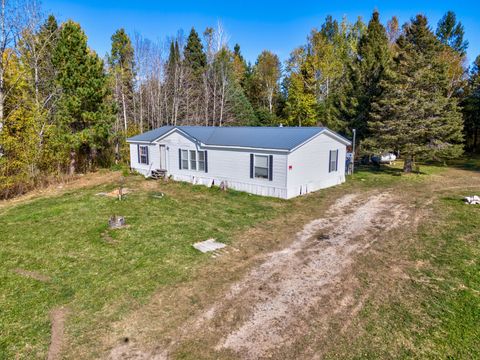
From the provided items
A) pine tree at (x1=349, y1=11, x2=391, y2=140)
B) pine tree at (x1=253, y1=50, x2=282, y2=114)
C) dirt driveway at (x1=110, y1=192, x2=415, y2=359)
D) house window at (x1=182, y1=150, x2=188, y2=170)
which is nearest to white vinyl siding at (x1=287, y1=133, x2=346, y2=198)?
dirt driveway at (x1=110, y1=192, x2=415, y2=359)

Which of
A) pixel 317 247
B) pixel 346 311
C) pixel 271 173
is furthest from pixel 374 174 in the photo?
pixel 346 311

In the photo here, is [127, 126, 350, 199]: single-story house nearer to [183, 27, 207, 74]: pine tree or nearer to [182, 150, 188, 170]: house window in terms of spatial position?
[182, 150, 188, 170]: house window

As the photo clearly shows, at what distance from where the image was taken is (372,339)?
477 cm

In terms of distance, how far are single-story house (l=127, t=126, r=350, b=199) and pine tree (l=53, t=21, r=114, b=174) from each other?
343 centimetres

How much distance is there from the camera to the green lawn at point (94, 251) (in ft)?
17.9

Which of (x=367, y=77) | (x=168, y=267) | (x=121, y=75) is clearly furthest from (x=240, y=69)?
(x=168, y=267)

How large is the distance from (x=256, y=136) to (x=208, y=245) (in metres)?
8.59

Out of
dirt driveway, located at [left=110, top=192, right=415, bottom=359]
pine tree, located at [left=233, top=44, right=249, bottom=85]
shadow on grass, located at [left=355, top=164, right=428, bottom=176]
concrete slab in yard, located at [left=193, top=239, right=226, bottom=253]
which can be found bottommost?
dirt driveway, located at [left=110, top=192, right=415, bottom=359]

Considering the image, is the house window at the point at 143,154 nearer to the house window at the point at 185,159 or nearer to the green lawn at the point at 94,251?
the house window at the point at 185,159

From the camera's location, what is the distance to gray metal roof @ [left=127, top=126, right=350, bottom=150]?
14422 mm

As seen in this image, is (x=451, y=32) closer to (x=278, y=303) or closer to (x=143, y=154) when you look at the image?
(x=143, y=154)

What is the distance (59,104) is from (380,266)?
759 inches

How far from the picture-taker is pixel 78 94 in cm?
1862

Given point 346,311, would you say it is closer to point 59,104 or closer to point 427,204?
point 427,204
